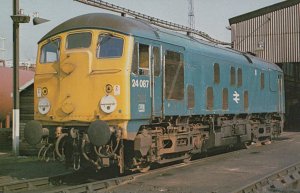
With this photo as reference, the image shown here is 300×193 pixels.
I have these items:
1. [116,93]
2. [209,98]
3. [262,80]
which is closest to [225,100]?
Result: [209,98]

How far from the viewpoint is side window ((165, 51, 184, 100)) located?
10859mm

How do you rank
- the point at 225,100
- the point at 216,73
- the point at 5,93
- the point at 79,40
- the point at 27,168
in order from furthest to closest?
the point at 5,93 < the point at 225,100 < the point at 216,73 < the point at 27,168 < the point at 79,40

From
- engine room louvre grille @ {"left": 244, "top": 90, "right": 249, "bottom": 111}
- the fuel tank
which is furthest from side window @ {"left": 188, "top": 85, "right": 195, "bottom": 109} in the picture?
the fuel tank

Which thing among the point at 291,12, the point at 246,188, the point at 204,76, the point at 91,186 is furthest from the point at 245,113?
the point at 291,12

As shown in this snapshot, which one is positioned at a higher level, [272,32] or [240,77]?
[272,32]

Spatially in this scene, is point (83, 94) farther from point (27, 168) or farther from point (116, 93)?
point (27, 168)

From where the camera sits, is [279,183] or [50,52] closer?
[279,183]

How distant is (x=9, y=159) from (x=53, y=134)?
499cm

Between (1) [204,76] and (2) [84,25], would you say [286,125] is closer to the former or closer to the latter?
(1) [204,76]

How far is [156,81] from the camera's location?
34.1 ft

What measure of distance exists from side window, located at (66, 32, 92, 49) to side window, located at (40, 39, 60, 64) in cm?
39

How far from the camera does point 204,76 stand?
12875 millimetres

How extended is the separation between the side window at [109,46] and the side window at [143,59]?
1.92ft

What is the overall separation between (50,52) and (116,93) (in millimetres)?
2387
